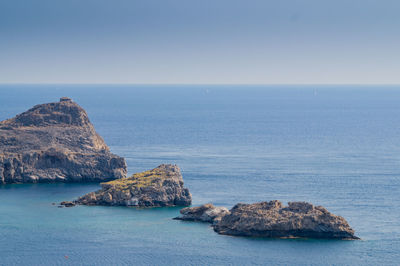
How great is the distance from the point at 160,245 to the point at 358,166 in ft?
236

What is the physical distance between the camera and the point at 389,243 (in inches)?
3553

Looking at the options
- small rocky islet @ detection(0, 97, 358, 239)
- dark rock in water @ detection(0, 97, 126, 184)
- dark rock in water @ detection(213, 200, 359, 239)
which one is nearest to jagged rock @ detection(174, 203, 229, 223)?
small rocky islet @ detection(0, 97, 358, 239)

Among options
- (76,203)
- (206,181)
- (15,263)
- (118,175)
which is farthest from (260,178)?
(15,263)

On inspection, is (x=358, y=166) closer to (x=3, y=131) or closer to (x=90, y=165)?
(x=90, y=165)

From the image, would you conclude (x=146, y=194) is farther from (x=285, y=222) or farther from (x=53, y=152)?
(x=53, y=152)

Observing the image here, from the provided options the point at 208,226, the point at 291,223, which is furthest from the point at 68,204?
the point at 291,223

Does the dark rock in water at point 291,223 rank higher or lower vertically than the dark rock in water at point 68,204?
higher

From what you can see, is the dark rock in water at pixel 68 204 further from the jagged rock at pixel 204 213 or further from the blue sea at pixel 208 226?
the jagged rock at pixel 204 213

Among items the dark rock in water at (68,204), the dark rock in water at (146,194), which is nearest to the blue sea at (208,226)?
the dark rock in water at (68,204)

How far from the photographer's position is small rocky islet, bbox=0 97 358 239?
3578 inches

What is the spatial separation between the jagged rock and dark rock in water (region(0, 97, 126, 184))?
3230cm

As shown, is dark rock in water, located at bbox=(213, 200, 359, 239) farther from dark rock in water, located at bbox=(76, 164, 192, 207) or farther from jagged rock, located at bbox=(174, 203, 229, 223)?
dark rock in water, located at bbox=(76, 164, 192, 207)

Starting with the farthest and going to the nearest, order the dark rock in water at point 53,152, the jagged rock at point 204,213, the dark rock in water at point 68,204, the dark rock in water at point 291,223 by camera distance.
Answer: the dark rock in water at point 53,152 < the dark rock in water at point 68,204 < the jagged rock at point 204,213 < the dark rock in water at point 291,223

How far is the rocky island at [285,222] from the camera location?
9019 cm
